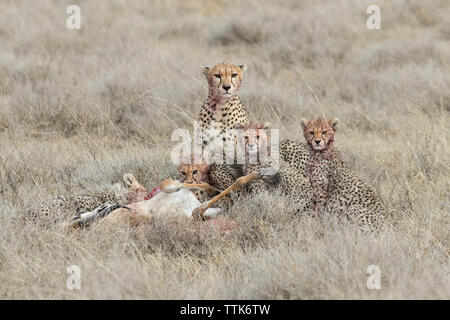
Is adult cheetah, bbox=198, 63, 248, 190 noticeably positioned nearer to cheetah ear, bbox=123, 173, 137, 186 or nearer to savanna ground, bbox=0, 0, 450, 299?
savanna ground, bbox=0, 0, 450, 299

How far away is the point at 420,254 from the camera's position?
3502 millimetres

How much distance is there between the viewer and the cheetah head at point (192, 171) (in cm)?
441

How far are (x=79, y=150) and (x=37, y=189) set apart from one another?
123cm

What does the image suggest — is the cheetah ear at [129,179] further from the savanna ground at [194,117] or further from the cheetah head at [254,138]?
the cheetah head at [254,138]

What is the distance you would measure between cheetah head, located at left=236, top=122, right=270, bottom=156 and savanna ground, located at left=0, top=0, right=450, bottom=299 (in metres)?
0.36

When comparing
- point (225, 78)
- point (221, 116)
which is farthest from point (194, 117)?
point (225, 78)

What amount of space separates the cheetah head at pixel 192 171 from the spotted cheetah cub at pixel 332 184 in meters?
0.69

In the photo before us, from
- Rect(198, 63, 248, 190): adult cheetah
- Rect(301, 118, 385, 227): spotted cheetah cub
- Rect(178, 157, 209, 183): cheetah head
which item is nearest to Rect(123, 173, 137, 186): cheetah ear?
Rect(178, 157, 209, 183): cheetah head

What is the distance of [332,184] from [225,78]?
3.26ft

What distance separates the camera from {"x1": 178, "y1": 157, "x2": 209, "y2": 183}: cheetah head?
4.41m

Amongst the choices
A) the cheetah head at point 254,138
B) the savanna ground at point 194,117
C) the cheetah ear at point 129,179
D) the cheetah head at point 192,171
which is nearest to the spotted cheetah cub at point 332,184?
the savanna ground at point 194,117

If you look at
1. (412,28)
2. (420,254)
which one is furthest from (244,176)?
(412,28)

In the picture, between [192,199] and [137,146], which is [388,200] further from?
[137,146]

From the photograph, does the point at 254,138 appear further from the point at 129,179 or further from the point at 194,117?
the point at 194,117
